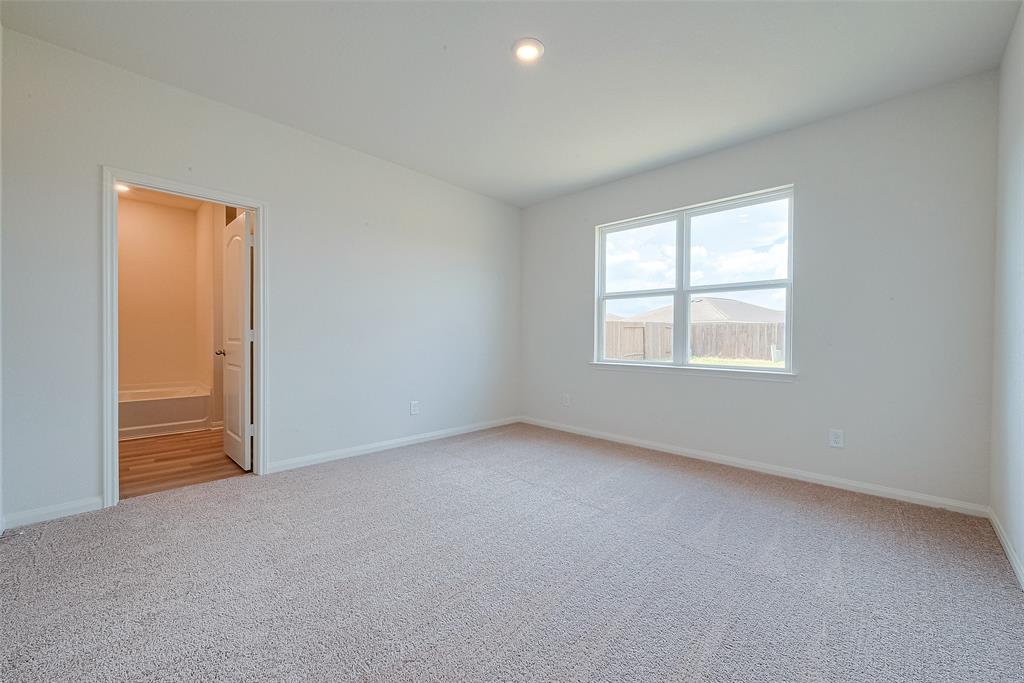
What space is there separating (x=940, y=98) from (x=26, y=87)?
5320mm

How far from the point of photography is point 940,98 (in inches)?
105

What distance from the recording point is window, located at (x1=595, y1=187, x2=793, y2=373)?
11.1ft

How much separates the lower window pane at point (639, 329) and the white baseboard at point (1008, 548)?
219 centimetres

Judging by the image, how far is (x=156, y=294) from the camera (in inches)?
209

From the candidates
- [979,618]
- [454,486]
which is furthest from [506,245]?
[979,618]

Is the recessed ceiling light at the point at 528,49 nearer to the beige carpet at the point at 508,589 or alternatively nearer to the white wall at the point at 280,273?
the white wall at the point at 280,273

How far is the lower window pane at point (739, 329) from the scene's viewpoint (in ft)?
11.1

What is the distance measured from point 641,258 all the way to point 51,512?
15.4 ft

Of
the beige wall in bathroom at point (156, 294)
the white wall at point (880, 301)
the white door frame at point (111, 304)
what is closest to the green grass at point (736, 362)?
the white wall at point (880, 301)

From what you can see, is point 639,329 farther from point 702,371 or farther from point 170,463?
point 170,463

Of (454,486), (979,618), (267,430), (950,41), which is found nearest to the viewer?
(979,618)

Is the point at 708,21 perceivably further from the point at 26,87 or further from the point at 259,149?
the point at 26,87

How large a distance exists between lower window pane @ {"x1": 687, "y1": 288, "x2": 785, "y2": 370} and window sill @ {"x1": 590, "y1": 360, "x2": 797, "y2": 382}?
0.08 meters

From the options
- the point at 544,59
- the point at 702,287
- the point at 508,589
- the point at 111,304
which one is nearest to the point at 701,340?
the point at 702,287
